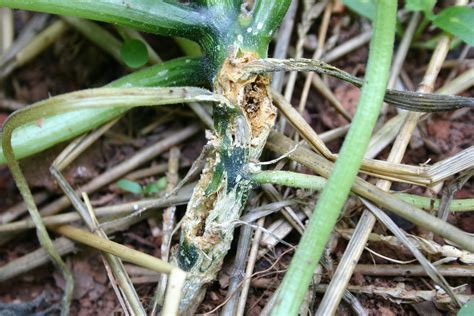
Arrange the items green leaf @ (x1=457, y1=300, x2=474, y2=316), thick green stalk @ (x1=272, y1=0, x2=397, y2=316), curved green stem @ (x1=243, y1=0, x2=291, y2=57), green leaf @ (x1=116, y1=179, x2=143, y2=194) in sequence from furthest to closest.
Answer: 1. green leaf @ (x1=116, y1=179, x2=143, y2=194)
2. curved green stem @ (x1=243, y1=0, x2=291, y2=57)
3. green leaf @ (x1=457, y1=300, x2=474, y2=316)
4. thick green stalk @ (x1=272, y1=0, x2=397, y2=316)

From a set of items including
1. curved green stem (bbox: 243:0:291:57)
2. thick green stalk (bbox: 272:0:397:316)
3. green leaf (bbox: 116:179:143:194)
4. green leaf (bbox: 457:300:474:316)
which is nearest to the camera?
thick green stalk (bbox: 272:0:397:316)

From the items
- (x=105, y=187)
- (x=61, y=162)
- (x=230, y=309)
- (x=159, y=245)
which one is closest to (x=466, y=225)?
(x=230, y=309)

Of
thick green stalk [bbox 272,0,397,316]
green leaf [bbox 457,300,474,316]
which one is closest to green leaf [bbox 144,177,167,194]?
thick green stalk [bbox 272,0,397,316]

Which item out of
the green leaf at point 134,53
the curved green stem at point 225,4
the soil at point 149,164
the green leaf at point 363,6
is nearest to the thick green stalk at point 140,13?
the curved green stem at point 225,4

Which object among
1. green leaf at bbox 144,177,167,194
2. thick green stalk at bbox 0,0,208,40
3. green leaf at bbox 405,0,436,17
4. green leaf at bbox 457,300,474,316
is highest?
green leaf at bbox 405,0,436,17

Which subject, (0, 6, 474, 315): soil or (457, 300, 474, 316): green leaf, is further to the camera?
(0, 6, 474, 315): soil

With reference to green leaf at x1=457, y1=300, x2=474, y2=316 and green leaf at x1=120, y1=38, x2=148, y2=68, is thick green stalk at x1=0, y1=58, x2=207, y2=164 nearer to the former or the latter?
green leaf at x1=120, y1=38, x2=148, y2=68

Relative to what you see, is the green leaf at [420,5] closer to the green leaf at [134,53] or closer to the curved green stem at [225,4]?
the curved green stem at [225,4]

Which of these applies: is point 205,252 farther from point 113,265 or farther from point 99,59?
point 99,59
